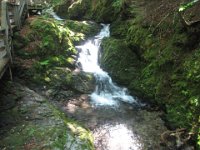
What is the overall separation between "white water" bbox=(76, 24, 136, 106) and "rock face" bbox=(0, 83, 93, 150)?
7.69 feet

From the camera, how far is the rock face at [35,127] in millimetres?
6530

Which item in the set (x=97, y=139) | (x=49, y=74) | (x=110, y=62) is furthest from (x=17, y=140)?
(x=110, y=62)

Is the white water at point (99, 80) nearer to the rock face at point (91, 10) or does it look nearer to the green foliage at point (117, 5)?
the green foliage at point (117, 5)

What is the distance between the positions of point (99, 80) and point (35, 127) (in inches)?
180

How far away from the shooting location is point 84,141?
6.99 metres

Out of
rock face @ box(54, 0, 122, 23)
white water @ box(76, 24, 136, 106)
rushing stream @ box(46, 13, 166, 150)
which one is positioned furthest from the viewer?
rock face @ box(54, 0, 122, 23)

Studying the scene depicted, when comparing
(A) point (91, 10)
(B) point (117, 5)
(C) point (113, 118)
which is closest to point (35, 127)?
(C) point (113, 118)

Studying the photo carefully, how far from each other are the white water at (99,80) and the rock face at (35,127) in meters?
2.34

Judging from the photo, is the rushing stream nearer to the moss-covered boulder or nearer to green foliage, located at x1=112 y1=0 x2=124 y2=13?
the moss-covered boulder

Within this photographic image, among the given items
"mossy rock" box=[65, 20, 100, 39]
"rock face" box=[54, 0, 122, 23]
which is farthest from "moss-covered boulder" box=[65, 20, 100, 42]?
"rock face" box=[54, 0, 122, 23]

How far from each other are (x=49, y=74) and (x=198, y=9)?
6299 mm

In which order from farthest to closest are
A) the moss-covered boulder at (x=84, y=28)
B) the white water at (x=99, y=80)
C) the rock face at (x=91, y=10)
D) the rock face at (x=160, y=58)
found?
the rock face at (x=91, y=10)
the moss-covered boulder at (x=84, y=28)
the white water at (x=99, y=80)
the rock face at (x=160, y=58)

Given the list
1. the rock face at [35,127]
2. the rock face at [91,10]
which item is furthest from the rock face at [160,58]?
the rock face at [35,127]

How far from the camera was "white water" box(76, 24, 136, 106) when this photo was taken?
10109 millimetres
